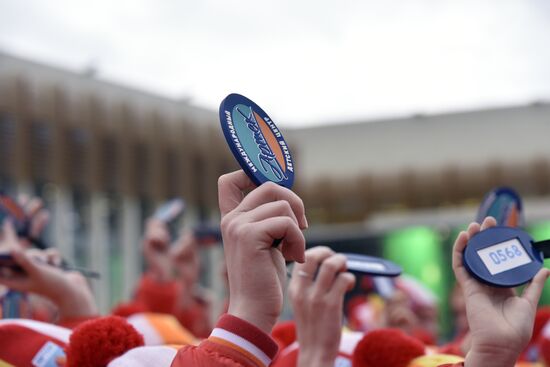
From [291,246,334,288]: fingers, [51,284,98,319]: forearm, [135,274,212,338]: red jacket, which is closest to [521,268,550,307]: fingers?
[291,246,334,288]: fingers

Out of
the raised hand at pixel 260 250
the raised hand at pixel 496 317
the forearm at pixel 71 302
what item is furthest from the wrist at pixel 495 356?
the forearm at pixel 71 302

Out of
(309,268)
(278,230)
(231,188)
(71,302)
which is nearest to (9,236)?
(71,302)

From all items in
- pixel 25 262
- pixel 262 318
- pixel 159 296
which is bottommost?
pixel 159 296

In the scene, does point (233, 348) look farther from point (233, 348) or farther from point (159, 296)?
point (159, 296)

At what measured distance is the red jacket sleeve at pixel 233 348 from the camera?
1.07 m

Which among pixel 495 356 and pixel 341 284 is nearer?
pixel 495 356

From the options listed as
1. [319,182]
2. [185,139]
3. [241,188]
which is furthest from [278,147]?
[319,182]

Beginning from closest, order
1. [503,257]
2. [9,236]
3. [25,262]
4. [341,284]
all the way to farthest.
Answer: [503,257] < [341,284] < [25,262] < [9,236]

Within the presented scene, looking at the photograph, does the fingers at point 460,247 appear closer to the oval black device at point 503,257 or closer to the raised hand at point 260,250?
Result: the oval black device at point 503,257

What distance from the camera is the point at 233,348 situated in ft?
3.54

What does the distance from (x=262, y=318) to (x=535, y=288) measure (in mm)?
451

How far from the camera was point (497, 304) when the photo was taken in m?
1.26

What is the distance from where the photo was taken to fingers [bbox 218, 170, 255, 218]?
1176mm

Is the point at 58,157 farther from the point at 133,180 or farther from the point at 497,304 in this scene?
the point at 497,304
